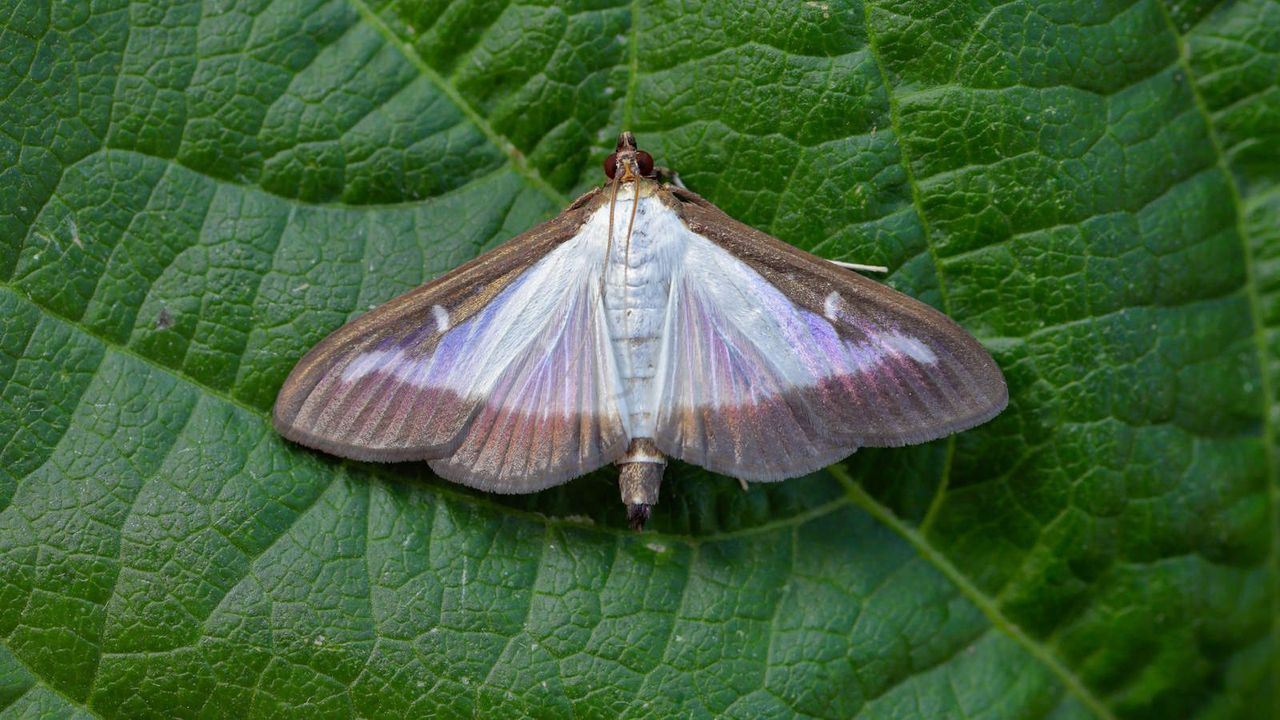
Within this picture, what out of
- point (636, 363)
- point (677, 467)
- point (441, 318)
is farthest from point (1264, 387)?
point (441, 318)

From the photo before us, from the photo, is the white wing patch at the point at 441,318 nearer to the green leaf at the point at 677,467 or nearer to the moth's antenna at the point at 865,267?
the green leaf at the point at 677,467

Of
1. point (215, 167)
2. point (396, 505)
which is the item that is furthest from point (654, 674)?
point (215, 167)

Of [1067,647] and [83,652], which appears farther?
[1067,647]

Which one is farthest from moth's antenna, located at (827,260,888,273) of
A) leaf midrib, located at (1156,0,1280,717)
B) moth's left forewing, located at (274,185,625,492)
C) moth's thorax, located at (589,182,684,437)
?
leaf midrib, located at (1156,0,1280,717)

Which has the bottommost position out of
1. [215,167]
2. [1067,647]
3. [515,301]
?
[1067,647]

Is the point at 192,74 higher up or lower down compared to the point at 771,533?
higher up

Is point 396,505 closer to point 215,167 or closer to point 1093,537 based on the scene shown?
point 215,167
